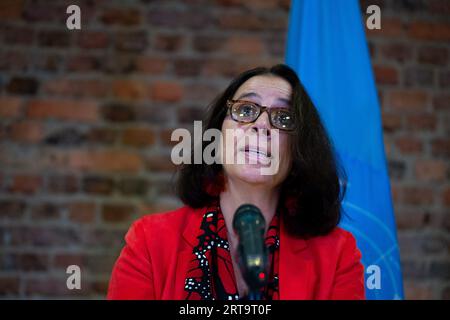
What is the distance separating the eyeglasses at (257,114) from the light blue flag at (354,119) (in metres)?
0.44

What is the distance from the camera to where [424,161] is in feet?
8.94

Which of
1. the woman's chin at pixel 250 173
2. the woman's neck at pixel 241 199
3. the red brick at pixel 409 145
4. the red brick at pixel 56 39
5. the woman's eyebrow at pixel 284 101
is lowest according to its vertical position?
the woman's neck at pixel 241 199

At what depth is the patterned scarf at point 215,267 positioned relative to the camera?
1.55 meters

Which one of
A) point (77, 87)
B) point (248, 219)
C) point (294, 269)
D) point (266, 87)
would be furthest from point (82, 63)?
point (248, 219)

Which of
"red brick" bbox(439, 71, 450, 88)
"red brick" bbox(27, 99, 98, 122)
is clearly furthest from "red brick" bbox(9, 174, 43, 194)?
"red brick" bbox(439, 71, 450, 88)

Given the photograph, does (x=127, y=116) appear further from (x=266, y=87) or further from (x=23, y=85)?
(x=266, y=87)

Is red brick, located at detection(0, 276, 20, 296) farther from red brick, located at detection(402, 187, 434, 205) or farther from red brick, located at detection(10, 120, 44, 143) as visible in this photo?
red brick, located at detection(402, 187, 434, 205)

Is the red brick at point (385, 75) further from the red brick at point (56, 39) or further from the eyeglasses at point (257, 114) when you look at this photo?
the red brick at point (56, 39)

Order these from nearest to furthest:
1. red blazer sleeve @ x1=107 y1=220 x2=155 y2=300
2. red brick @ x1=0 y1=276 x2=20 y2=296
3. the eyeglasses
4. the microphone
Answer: the microphone → red blazer sleeve @ x1=107 y1=220 x2=155 y2=300 → the eyeglasses → red brick @ x1=0 y1=276 x2=20 y2=296

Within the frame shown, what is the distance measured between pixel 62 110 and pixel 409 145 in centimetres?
167

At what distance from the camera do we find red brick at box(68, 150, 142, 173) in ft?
8.54

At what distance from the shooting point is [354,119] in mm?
2072

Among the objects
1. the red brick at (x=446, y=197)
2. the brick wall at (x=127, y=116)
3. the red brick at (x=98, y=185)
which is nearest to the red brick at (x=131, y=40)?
the brick wall at (x=127, y=116)

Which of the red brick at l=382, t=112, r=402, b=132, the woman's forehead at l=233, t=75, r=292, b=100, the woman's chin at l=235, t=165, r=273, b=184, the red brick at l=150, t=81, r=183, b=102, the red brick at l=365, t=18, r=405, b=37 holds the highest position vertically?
the red brick at l=365, t=18, r=405, b=37
